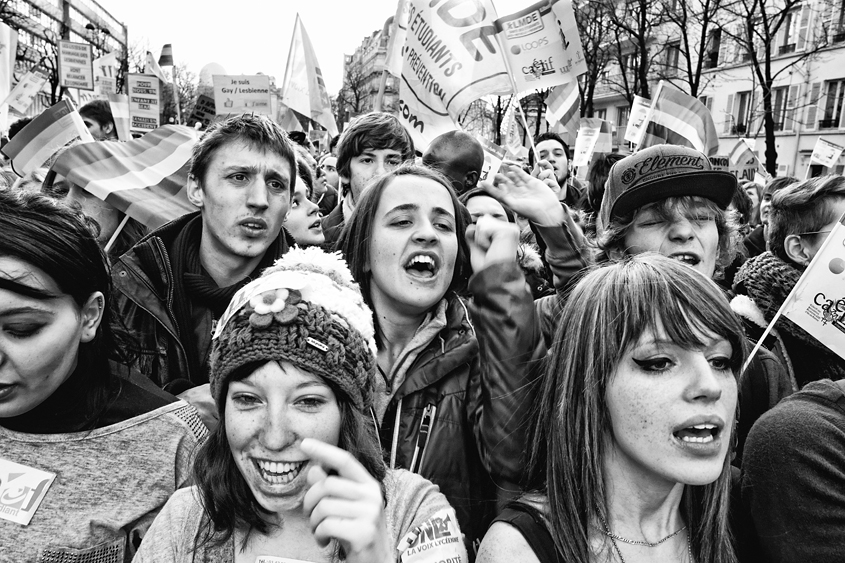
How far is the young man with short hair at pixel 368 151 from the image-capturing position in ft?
13.6

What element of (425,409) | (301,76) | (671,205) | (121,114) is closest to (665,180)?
(671,205)

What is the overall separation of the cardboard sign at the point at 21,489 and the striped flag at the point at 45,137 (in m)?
3.23

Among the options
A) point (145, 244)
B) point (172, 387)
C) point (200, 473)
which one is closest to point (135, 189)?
point (145, 244)

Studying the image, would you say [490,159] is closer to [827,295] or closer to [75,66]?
[827,295]

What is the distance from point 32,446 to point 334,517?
3.73 ft

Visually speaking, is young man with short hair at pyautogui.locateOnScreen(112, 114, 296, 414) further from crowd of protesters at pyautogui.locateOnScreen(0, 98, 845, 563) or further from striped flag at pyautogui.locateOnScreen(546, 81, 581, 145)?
striped flag at pyautogui.locateOnScreen(546, 81, 581, 145)

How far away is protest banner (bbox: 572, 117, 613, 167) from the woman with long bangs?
368 inches

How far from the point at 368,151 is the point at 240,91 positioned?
4.86 metres

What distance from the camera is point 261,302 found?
5.79 ft

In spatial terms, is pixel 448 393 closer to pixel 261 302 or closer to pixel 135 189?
pixel 261 302

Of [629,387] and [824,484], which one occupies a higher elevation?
[629,387]

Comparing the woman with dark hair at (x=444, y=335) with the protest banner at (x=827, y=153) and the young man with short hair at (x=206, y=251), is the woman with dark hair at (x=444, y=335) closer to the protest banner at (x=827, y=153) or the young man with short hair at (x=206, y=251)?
the young man with short hair at (x=206, y=251)

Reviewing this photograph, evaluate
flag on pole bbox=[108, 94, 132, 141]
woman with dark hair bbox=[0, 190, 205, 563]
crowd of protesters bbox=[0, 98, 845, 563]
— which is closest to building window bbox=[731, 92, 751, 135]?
flag on pole bbox=[108, 94, 132, 141]

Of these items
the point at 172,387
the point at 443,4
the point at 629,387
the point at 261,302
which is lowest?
the point at 172,387
